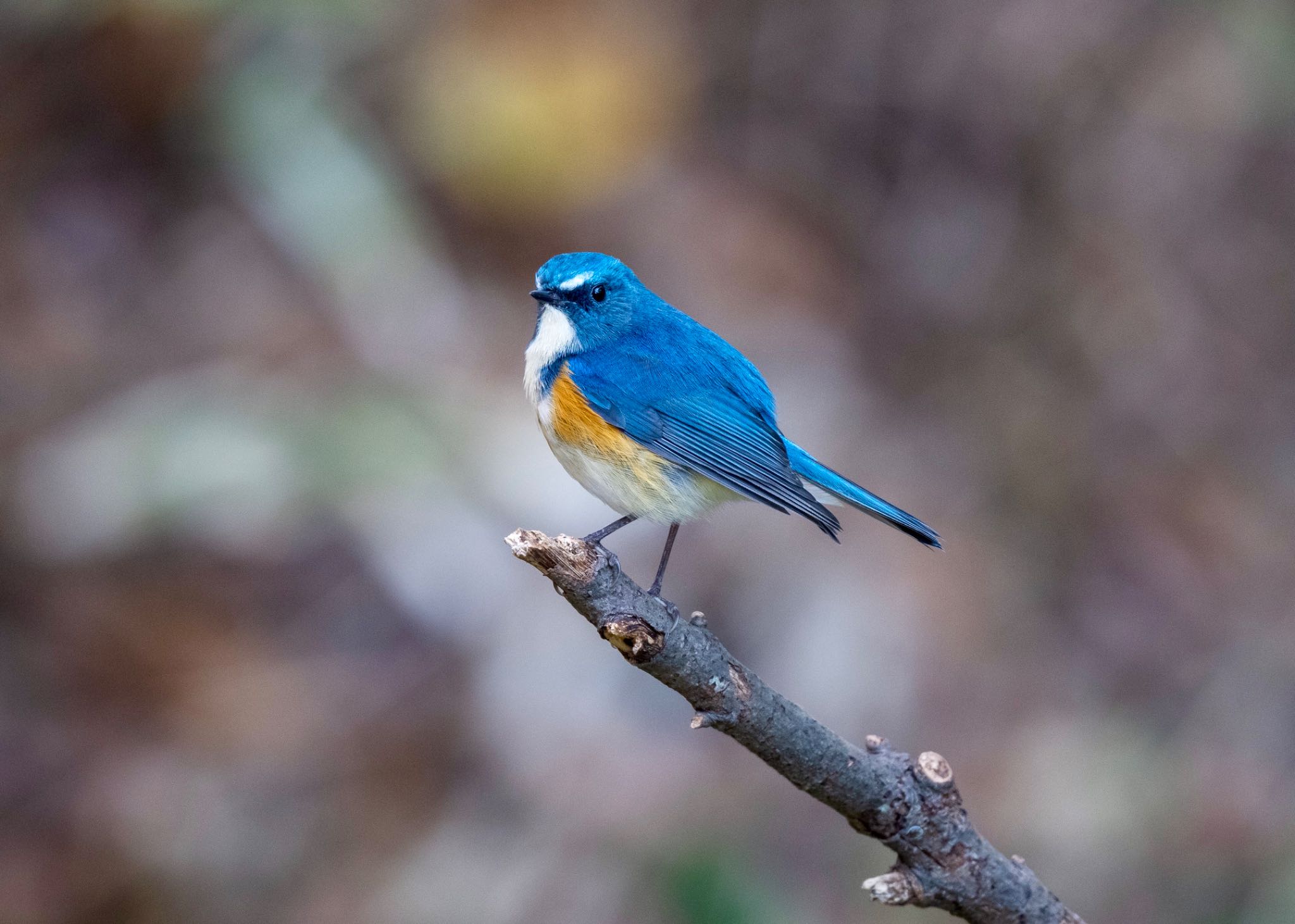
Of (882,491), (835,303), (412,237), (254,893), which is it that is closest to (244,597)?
(254,893)

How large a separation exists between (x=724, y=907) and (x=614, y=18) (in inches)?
182

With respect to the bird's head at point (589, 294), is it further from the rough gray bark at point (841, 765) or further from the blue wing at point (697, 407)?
the rough gray bark at point (841, 765)

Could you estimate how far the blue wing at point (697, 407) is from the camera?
128 inches

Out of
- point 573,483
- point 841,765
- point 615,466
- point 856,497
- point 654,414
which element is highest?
point 573,483

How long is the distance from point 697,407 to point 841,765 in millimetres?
1132

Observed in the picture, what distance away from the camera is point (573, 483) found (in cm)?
568

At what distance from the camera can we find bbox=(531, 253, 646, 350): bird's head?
3477 millimetres

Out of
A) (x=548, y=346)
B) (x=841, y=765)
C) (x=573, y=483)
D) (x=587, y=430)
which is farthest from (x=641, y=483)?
(x=573, y=483)

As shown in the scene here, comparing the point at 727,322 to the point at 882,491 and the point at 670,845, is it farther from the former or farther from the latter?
the point at 670,845

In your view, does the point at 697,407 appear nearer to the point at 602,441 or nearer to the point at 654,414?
the point at 654,414

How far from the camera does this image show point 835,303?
23.4 ft

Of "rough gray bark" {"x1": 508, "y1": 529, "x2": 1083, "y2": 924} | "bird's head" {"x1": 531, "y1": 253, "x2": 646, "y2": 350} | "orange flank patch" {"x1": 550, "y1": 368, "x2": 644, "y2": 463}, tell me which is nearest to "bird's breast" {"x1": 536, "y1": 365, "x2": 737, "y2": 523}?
"orange flank patch" {"x1": 550, "y1": 368, "x2": 644, "y2": 463}

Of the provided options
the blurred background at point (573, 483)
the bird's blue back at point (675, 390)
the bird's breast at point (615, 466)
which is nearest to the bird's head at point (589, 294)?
the bird's blue back at point (675, 390)

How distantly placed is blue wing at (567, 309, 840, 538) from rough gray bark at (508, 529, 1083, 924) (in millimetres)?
699
